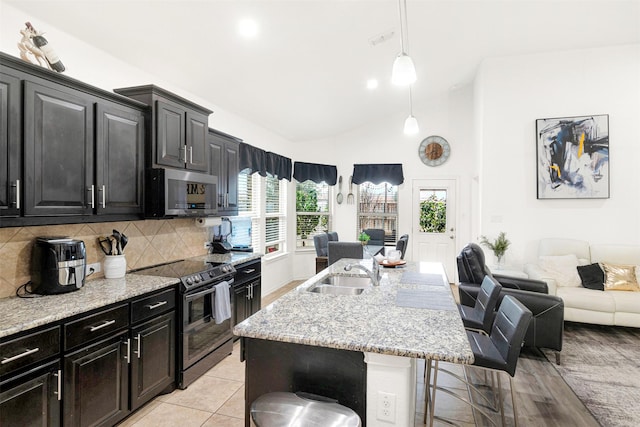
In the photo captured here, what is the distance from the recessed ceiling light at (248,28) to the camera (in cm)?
273

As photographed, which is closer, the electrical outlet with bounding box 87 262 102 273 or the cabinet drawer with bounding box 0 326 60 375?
the cabinet drawer with bounding box 0 326 60 375

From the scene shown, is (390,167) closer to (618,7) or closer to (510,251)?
(510,251)

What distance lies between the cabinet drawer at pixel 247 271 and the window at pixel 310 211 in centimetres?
281

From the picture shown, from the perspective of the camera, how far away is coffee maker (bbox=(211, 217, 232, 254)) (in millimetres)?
3801

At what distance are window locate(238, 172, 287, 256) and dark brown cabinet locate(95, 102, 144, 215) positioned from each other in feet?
7.01

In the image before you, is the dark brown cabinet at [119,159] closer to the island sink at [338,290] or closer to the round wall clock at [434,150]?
the island sink at [338,290]

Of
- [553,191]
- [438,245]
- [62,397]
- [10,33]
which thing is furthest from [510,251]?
[10,33]

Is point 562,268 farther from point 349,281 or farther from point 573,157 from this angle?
point 349,281

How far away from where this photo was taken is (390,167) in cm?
649

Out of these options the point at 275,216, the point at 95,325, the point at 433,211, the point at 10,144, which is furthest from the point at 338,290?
the point at 433,211

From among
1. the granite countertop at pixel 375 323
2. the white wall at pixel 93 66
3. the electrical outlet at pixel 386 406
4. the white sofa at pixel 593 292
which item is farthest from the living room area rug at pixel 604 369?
the white wall at pixel 93 66

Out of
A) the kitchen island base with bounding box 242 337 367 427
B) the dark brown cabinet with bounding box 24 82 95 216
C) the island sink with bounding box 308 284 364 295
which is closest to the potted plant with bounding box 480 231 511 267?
the island sink with bounding box 308 284 364 295

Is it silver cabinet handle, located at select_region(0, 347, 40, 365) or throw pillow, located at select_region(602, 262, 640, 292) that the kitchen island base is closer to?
silver cabinet handle, located at select_region(0, 347, 40, 365)

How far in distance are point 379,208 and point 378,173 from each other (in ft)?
2.39
